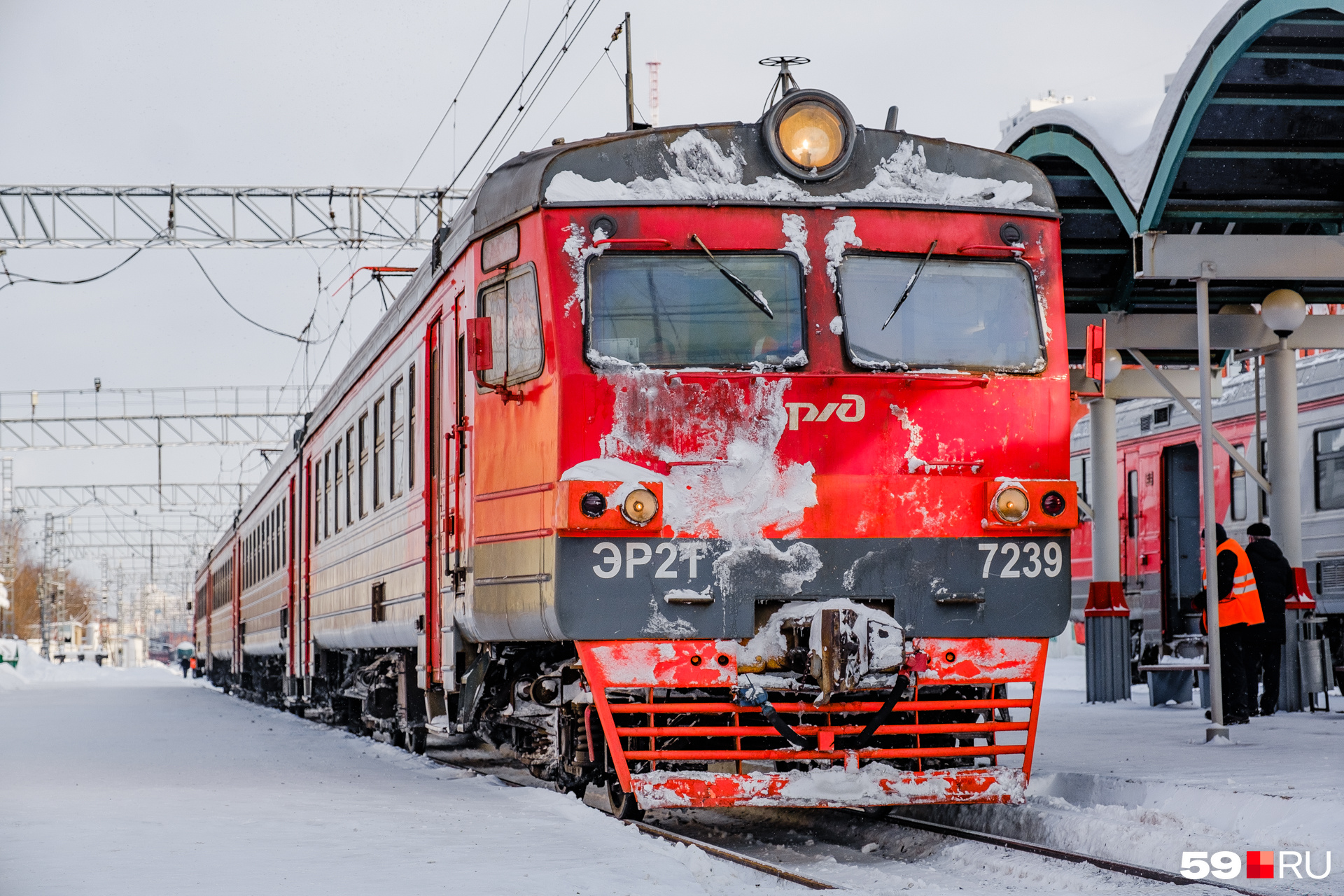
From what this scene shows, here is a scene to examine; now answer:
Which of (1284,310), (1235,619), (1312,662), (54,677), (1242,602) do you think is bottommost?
(54,677)

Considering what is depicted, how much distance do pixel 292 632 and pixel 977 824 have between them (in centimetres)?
1196

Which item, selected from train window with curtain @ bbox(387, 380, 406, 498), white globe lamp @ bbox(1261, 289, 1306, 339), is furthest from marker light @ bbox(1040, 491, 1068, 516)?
white globe lamp @ bbox(1261, 289, 1306, 339)

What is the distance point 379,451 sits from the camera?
39.4ft

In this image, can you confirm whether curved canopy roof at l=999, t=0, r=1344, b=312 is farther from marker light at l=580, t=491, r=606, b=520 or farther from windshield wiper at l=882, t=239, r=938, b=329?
marker light at l=580, t=491, r=606, b=520

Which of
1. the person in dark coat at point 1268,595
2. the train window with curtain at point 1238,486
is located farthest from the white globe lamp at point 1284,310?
the train window with curtain at point 1238,486

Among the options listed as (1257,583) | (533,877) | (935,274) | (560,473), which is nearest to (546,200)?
(560,473)

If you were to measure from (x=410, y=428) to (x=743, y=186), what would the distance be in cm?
378

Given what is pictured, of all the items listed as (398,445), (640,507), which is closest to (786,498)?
(640,507)

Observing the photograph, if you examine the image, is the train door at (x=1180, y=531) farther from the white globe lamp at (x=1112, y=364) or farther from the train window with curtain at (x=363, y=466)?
the train window with curtain at (x=363, y=466)

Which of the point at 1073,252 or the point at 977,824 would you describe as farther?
the point at 1073,252

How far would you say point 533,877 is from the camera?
6121 mm

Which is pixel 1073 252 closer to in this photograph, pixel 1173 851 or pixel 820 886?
pixel 1173 851

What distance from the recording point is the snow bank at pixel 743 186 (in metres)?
7.47
